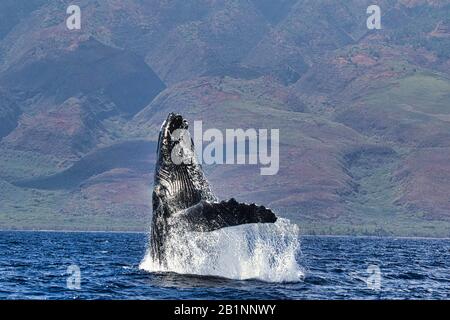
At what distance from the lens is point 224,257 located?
4572cm

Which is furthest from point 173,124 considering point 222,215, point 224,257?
point 224,257

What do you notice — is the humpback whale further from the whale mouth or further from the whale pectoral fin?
the whale pectoral fin

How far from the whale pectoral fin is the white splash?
103cm

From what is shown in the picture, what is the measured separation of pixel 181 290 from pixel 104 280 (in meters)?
7.92

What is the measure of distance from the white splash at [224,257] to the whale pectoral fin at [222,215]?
1.03 metres

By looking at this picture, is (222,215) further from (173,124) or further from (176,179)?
(173,124)

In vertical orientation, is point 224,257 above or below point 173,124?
below

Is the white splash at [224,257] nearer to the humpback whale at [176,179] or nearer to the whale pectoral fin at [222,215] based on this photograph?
the humpback whale at [176,179]

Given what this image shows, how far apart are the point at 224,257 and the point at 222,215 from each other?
8376mm

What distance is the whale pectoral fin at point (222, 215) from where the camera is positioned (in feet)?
119

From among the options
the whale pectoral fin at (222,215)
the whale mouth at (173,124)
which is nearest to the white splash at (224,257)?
the whale pectoral fin at (222,215)
